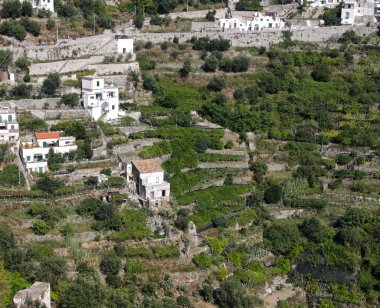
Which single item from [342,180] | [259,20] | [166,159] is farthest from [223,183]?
[259,20]

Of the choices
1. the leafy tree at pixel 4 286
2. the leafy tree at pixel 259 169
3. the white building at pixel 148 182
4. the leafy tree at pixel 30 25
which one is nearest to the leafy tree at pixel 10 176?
the white building at pixel 148 182

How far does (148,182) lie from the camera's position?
1181 inches

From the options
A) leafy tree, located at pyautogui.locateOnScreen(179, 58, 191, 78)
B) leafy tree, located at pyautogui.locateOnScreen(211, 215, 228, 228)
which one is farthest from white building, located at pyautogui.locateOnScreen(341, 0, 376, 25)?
leafy tree, located at pyautogui.locateOnScreen(211, 215, 228, 228)

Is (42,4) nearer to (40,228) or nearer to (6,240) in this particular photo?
(40,228)

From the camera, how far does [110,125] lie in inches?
1347

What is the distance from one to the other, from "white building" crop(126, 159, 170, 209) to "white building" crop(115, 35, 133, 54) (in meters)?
12.7

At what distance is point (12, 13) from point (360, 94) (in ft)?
71.8

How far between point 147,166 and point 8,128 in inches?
268

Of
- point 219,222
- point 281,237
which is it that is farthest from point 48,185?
point 281,237

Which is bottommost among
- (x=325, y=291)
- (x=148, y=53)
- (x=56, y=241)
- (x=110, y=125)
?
(x=325, y=291)

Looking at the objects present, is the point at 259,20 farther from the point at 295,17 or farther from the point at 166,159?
the point at 166,159

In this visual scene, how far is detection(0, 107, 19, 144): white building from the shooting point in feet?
103

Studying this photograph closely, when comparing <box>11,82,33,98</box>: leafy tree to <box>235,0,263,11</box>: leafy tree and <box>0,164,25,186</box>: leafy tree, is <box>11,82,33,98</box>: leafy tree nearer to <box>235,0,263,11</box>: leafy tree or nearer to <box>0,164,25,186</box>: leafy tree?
<box>0,164,25,186</box>: leafy tree

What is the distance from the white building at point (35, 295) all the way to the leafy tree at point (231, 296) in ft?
21.2
